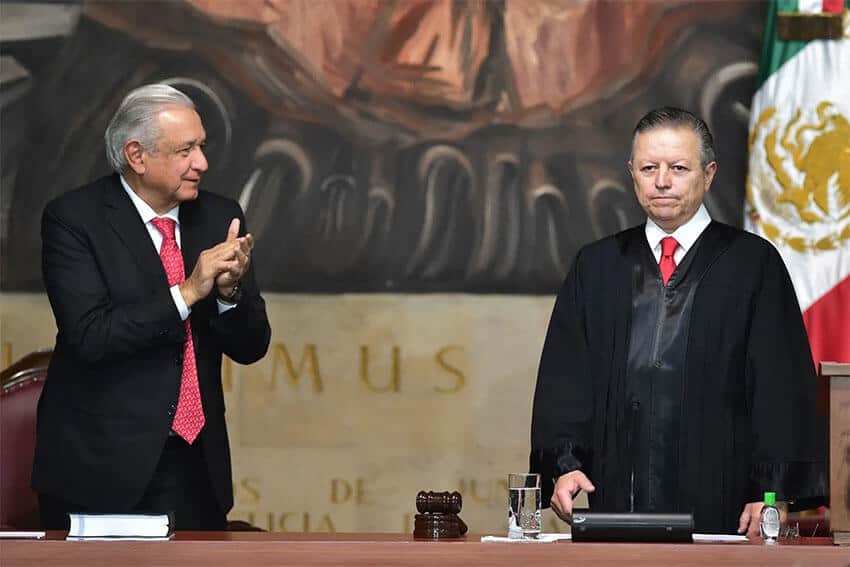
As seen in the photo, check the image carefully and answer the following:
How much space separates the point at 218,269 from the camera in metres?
4.22

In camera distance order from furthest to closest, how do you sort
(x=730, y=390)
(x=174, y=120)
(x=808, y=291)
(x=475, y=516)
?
(x=475, y=516) < (x=808, y=291) < (x=174, y=120) < (x=730, y=390)

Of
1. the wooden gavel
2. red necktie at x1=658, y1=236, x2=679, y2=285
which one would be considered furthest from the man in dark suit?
red necktie at x1=658, y1=236, x2=679, y2=285

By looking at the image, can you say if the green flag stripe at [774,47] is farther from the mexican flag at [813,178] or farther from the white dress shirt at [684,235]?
the white dress shirt at [684,235]

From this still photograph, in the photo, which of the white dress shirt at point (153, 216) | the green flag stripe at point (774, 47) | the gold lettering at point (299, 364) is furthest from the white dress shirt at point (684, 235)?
the gold lettering at point (299, 364)

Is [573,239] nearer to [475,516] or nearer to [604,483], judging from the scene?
[475,516]

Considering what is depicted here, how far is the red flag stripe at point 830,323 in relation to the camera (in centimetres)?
604

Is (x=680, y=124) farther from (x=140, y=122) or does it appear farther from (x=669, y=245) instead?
(x=140, y=122)

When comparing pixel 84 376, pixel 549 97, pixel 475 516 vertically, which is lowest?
pixel 475 516

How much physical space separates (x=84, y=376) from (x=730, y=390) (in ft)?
5.89

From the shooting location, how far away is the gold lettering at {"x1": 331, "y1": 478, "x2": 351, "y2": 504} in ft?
21.6

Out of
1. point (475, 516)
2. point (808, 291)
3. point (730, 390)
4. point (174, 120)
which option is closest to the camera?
point (730, 390)

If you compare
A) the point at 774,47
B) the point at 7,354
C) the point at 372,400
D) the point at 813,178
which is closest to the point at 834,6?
the point at 774,47

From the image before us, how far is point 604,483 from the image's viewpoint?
4.27m

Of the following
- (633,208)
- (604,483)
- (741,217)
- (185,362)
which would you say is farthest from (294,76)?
(604,483)
